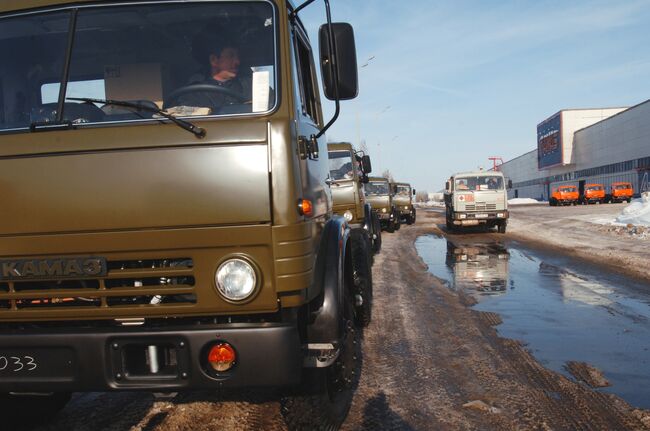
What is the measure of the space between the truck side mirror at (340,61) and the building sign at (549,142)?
75039mm

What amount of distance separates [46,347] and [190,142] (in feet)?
4.04

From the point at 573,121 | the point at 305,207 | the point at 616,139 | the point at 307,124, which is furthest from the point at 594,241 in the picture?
the point at 573,121

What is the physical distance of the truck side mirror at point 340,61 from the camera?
9.90 feet

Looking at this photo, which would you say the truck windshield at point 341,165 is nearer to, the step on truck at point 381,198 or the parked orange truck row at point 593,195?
the step on truck at point 381,198

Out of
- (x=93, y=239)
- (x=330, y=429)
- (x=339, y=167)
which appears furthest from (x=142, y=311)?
(x=339, y=167)

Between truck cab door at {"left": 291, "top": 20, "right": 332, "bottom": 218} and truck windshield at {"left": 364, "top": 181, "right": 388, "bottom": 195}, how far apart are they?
53.3 ft

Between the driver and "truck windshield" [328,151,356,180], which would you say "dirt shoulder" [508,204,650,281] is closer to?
"truck windshield" [328,151,356,180]

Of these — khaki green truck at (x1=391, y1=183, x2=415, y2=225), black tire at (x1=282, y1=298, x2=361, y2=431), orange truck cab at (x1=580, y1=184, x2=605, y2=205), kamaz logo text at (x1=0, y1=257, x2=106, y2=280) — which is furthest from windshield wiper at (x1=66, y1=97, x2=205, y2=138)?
orange truck cab at (x1=580, y1=184, x2=605, y2=205)

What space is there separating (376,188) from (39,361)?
18.4 meters

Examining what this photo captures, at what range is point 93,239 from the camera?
254 centimetres

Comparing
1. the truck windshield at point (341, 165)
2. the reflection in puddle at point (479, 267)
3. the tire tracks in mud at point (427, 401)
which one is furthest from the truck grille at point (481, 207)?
the tire tracks in mud at point (427, 401)

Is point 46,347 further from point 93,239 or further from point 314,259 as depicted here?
point 314,259

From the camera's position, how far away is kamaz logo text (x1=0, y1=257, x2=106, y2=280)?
2.53 metres

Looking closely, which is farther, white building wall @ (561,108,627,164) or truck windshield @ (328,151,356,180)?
white building wall @ (561,108,627,164)
